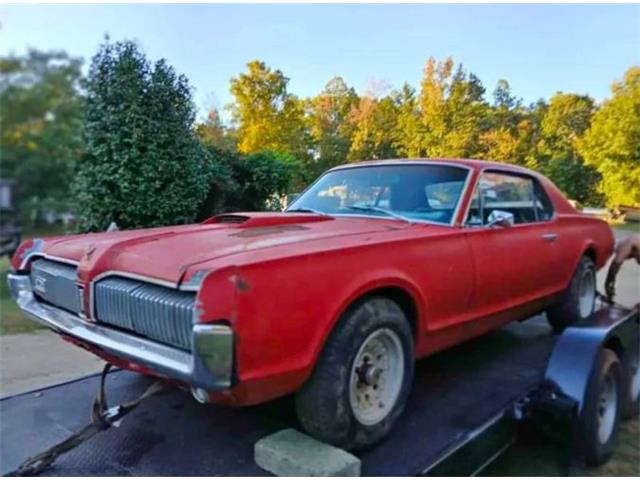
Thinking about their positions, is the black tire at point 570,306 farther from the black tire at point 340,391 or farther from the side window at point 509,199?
the black tire at point 340,391

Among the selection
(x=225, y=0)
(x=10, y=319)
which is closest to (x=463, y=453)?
(x=225, y=0)

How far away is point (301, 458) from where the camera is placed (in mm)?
1802

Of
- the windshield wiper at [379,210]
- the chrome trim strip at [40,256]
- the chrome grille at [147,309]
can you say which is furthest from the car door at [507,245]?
the chrome trim strip at [40,256]

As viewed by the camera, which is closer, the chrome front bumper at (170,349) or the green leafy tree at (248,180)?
the chrome front bumper at (170,349)

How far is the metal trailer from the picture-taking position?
201 cm

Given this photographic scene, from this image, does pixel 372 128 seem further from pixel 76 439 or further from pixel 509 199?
pixel 76 439

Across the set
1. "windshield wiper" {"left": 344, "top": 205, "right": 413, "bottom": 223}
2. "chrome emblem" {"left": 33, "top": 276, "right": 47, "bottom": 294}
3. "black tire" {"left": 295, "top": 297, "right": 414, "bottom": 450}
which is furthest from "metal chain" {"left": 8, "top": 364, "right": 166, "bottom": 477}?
"windshield wiper" {"left": 344, "top": 205, "right": 413, "bottom": 223}

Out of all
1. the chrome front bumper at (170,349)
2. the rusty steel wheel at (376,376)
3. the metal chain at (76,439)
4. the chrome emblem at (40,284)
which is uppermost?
the chrome emblem at (40,284)

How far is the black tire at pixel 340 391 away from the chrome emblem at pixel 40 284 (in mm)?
1413

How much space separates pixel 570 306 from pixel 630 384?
34.5 inches

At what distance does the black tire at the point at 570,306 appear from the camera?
396 centimetres

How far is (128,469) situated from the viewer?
1.95 m

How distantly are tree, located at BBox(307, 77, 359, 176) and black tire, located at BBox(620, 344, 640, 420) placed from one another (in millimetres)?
2314

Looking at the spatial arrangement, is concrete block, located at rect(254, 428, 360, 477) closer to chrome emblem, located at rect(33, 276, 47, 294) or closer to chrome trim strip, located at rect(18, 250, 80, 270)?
chrome trim strip, located at rect(18, 250, 80, 270)
